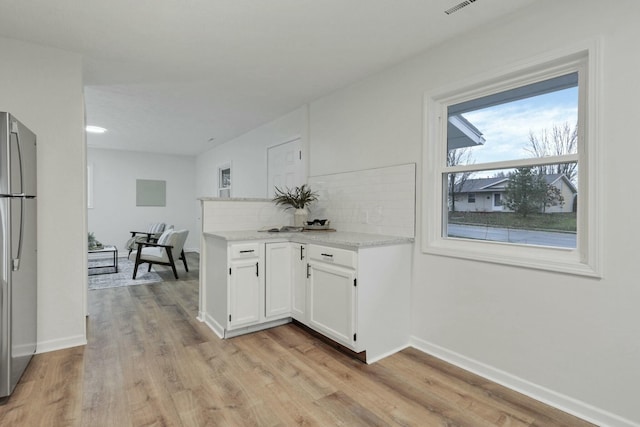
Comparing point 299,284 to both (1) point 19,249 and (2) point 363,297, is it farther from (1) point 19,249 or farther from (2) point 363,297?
(1) point 19,249

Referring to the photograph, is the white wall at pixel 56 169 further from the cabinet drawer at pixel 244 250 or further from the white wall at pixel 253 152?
the white wall at pixel 253 152

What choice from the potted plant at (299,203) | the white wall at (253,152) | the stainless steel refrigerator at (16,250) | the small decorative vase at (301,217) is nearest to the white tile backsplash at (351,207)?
the potted plant at (299,203)

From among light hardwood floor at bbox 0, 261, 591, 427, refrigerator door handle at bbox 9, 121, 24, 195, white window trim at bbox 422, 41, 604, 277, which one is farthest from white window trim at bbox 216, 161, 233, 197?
white window trim at bbox 422, 41, 604, 277

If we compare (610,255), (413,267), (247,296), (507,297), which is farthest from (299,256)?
(610,255)

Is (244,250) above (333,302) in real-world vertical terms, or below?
above

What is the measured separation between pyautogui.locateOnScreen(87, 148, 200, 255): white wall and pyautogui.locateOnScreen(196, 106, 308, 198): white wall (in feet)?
3.97

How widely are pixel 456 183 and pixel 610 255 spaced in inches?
40.4

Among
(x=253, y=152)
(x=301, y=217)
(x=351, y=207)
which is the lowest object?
(x=301, y=217)

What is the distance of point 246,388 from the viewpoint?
6.66 ft

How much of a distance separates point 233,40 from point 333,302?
2.08 metres

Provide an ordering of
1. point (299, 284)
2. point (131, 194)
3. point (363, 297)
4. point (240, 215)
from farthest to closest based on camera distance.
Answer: point (131, 194) < point (240, 215) < point (299, 284) < point (363, 297)

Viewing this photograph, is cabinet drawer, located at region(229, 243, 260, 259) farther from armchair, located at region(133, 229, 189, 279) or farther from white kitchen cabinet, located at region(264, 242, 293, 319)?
armchair, located at region(133, 229, 189, 279)

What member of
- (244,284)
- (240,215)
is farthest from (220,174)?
(244,284)

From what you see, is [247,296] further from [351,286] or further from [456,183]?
[456,183]
